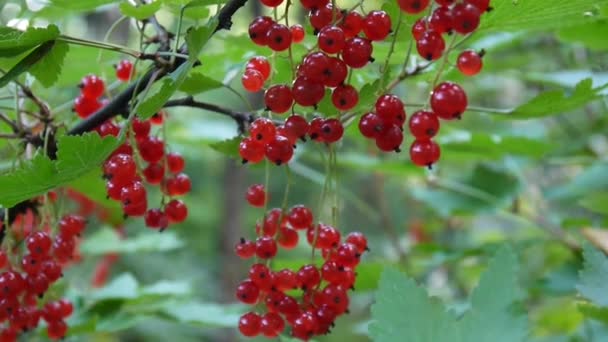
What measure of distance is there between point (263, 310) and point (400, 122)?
0.37m

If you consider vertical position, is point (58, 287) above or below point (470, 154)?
below

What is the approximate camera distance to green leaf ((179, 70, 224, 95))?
3.15 feet

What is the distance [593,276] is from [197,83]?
1.86 ft

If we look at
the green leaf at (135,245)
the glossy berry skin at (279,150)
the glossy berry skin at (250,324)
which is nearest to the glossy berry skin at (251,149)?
the glossy berry skin at (279,150)

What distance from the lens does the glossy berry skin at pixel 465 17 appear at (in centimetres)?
73

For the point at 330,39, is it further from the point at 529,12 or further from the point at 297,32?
the point at 529,12

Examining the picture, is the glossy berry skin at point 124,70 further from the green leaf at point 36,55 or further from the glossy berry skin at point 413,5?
the glossy berry skin at point 413,5

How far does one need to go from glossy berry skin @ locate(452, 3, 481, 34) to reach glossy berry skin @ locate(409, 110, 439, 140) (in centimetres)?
12

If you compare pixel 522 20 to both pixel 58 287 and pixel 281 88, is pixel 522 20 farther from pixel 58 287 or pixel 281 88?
pixel 58 287

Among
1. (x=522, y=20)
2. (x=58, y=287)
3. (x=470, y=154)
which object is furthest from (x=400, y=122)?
(x=470, y=154)

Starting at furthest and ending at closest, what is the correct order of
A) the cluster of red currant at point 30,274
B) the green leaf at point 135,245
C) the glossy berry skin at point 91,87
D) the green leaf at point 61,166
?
the green leaf at point 135,245
the glossy berry skin at point 91,87
the cluster of red currant at point 30,274
the green leaf at point 61,166

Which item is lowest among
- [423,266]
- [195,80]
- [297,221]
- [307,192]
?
[297,221]

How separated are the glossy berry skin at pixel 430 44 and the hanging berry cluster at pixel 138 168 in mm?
350

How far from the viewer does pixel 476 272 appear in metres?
2.63
